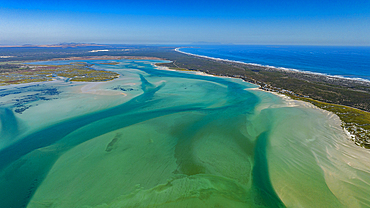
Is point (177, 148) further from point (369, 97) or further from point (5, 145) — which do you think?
point (369, 97)

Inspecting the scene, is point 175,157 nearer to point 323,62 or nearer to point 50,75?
point 50,75

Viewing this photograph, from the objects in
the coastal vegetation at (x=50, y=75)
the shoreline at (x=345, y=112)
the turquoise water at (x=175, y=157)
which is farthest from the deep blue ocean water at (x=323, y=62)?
the coastal vegetation at (x=50, y=75)

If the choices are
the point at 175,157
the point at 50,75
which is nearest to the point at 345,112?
the point at 175,157

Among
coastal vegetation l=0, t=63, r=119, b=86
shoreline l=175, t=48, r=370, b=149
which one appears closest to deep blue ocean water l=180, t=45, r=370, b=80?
shoreline l=175, t=48, r=370, b=149

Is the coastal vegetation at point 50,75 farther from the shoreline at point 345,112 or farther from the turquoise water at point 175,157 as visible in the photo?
the shoreline at point 345,112

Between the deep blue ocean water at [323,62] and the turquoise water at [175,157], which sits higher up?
the deep blue ocean water at [323,62]

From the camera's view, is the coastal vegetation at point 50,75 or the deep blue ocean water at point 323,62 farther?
the deep blue ocean water at point 323,62

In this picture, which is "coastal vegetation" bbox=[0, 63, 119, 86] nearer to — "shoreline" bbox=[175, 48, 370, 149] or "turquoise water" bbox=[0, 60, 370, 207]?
"turquoise water" bbox=[0, 60, 370, 207]

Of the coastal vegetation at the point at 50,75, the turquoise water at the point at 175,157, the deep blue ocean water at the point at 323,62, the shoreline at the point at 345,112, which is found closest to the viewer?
the turquoise water at the point at 175,157

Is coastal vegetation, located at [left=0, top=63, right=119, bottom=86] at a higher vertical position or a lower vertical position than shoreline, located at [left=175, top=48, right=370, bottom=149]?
higher
